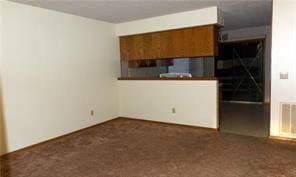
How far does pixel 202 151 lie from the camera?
131 inches

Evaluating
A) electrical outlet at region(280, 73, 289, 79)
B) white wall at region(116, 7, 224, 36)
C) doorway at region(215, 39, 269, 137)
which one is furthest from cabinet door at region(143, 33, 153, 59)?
electrical outlet at region(280, 73, 289, 79)

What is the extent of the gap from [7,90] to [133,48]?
286 centimetres

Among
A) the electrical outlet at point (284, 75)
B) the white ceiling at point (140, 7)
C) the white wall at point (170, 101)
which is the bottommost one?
the white wall at point (170, 101)

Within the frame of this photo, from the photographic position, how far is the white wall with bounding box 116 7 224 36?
425 cm

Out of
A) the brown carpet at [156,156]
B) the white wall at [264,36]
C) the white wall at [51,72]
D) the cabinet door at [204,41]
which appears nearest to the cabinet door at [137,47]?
the white wall at [51,72]

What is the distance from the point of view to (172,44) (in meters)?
4.79

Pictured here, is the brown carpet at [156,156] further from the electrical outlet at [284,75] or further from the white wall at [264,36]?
the white wall at [264,36]

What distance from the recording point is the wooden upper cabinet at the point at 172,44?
4.37m

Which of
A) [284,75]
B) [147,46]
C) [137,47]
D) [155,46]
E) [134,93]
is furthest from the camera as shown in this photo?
[134,93]

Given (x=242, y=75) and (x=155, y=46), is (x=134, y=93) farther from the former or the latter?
(x=242, y=75)

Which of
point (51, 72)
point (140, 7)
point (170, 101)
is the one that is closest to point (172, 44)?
point (140, 7)

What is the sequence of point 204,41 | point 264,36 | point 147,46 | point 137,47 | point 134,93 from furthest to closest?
point 264,36 < point 134,93 < point 137,47 < point 147,46 < point 204,41

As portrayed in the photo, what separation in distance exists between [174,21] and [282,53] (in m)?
2.09

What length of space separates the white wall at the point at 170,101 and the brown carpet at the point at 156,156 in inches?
16.4
